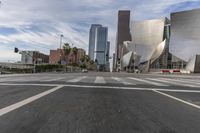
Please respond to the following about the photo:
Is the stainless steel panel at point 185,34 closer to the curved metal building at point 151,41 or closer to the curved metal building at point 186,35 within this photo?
the curved metal building at point 186,35

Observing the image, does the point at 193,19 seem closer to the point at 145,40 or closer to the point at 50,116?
the point at 145,40

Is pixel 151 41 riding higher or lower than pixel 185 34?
lower

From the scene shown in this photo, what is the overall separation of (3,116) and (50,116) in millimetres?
1123

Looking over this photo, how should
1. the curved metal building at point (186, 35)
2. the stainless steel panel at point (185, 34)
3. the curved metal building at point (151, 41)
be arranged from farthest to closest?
the curved metal building at point (151, 41) → the stainless steel panel at point (185, 34) → the curved metal building at point (186, 35)

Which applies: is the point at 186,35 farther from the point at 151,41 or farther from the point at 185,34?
the point at 151,41

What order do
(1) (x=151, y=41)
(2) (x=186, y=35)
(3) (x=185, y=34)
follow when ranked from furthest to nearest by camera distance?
1. (1) (x=151, y=41)
2. (3) (x=185, y=34)
3. (2) (x=186, y=35)

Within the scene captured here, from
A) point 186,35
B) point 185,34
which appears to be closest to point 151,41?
point 185,34

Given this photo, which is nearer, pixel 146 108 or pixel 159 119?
pixel 159 119

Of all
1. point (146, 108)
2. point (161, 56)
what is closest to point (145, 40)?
point (161, 56)

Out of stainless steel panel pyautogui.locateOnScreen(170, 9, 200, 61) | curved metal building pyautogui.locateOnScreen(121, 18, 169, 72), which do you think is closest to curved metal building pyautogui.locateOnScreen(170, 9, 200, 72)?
stainless steel panel pyautogui.locateOnScreen(170, 9, 200, 61)

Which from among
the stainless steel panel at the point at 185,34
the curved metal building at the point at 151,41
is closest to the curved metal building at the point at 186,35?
the stainless steel panel at the point at 185,34

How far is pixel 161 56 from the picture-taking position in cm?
13712

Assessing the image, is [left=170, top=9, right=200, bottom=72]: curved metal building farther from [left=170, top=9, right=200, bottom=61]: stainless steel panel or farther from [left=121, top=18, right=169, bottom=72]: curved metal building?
[left=121, top=18, right=169, bottom=72]: curved metal building

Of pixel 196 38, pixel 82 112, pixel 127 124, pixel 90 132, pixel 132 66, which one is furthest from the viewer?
pixel 132 66
